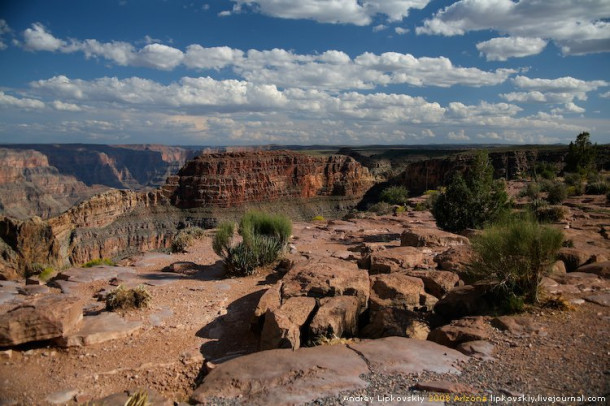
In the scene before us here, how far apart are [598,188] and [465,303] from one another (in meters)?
20.9

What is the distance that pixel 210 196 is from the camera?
Answer: 63781 mm

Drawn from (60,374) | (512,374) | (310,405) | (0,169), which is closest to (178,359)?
(60,374)

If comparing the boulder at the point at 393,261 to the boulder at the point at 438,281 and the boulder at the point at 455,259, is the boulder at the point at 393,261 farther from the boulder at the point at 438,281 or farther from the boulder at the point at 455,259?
the boulder at the point at 438,281

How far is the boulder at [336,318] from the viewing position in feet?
19.0

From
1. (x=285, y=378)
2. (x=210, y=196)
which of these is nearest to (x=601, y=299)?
(x=285, y=378)

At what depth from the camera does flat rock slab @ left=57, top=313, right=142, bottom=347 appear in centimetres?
Result: 603

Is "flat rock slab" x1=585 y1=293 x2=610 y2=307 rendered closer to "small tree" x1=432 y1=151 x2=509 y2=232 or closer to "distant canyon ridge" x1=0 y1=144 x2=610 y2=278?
"small tree" x1=432 y1=151 x2=509 y2=232

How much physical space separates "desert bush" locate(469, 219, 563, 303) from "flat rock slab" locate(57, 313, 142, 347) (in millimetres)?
6097

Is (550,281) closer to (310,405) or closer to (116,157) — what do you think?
(310,405)

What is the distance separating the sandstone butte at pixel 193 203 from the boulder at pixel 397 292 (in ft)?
80.6

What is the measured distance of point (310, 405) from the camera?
12.8ft

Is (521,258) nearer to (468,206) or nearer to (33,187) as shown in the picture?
(468,206)

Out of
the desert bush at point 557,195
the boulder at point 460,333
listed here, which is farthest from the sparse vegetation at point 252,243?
the desert bush at point 557,195

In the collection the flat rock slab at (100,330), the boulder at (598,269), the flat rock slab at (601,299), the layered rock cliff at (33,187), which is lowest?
the layered rock cliff at (33,187)
